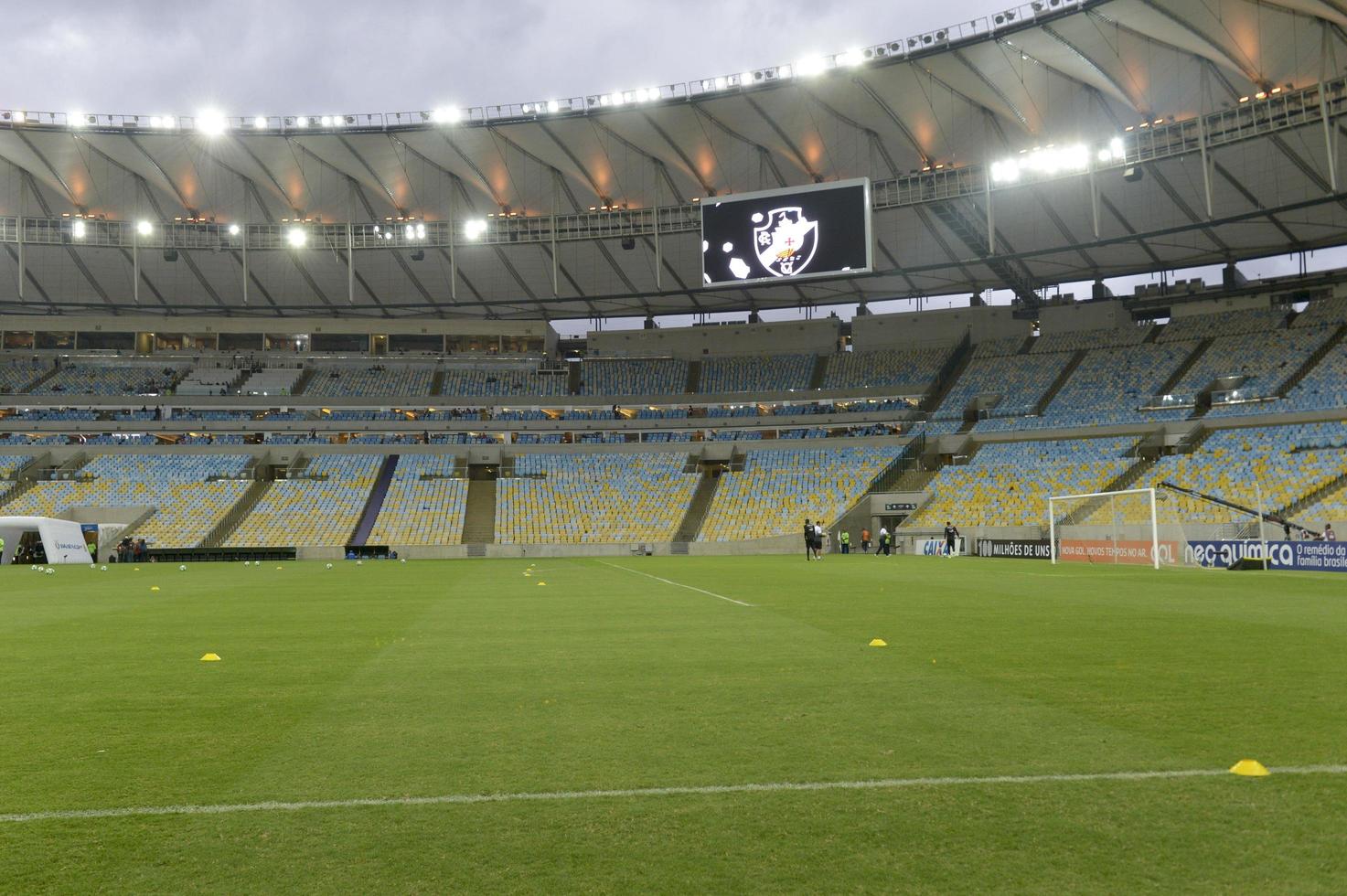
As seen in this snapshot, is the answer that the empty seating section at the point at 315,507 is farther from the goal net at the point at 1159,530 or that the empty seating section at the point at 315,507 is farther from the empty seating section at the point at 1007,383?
the goal net at the point at 1159,530

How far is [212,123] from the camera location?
53406 millimetres

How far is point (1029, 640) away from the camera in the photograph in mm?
10227

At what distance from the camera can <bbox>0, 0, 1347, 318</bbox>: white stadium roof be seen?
43.2 meters

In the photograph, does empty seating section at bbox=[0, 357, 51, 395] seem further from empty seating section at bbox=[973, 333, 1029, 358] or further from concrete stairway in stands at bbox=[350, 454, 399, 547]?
empty seating section at bbox=[973, 333, 1029, 358]

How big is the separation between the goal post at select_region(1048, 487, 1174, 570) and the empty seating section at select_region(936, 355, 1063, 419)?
795 inches

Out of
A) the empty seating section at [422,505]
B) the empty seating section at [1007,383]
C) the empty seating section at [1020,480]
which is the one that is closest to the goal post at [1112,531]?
the empty seating section at [1020,480]

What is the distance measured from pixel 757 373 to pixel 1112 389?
23.0 meters

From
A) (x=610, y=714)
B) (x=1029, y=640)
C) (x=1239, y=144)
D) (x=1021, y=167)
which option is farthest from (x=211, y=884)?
(x=1239, y=144)

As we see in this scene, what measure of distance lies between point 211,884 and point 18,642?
968 centimetres

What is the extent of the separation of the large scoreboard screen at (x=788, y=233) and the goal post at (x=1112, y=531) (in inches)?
622

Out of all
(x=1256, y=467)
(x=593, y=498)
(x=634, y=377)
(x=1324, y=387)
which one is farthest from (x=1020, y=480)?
(x=634, y=377)

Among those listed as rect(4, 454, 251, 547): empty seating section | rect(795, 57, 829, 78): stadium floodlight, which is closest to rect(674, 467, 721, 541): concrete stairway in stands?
rect(795, 57, 829, 78): stadium floodlight

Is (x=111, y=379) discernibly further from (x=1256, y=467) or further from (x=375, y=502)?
(x=1256, y=467)

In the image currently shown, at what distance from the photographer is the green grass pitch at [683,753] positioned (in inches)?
141
